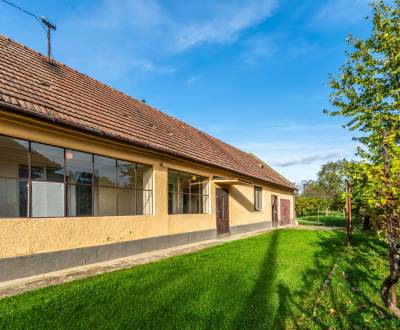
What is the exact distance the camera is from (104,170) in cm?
1010

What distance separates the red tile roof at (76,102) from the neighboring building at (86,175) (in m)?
0.05

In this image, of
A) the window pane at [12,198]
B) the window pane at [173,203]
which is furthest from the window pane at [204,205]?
the window pane at [12,198]

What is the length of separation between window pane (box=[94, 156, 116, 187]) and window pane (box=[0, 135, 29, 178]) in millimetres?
1973

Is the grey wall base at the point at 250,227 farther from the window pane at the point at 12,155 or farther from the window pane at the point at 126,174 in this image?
the window pane at the point at 12,155

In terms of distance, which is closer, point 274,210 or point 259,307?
point 259,307

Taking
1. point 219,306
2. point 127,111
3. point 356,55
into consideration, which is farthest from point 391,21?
point 219,306

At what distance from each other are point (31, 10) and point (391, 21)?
46.4 ft

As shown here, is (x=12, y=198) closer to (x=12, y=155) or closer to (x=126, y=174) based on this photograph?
(x=12, y=155)

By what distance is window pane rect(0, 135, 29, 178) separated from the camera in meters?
7.05

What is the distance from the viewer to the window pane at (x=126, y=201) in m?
10.4

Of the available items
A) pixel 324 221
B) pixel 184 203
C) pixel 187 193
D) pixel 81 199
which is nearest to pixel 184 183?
pixel 187 193

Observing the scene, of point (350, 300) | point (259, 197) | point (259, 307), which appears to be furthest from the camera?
point (259, 197)

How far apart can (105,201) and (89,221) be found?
3.08 meters

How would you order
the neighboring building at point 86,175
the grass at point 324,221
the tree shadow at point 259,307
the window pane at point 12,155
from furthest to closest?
the grass at point 324,221, the window pane at point 12,155, the neighboring building at point 86,175, the tree shadow at point 259,307
